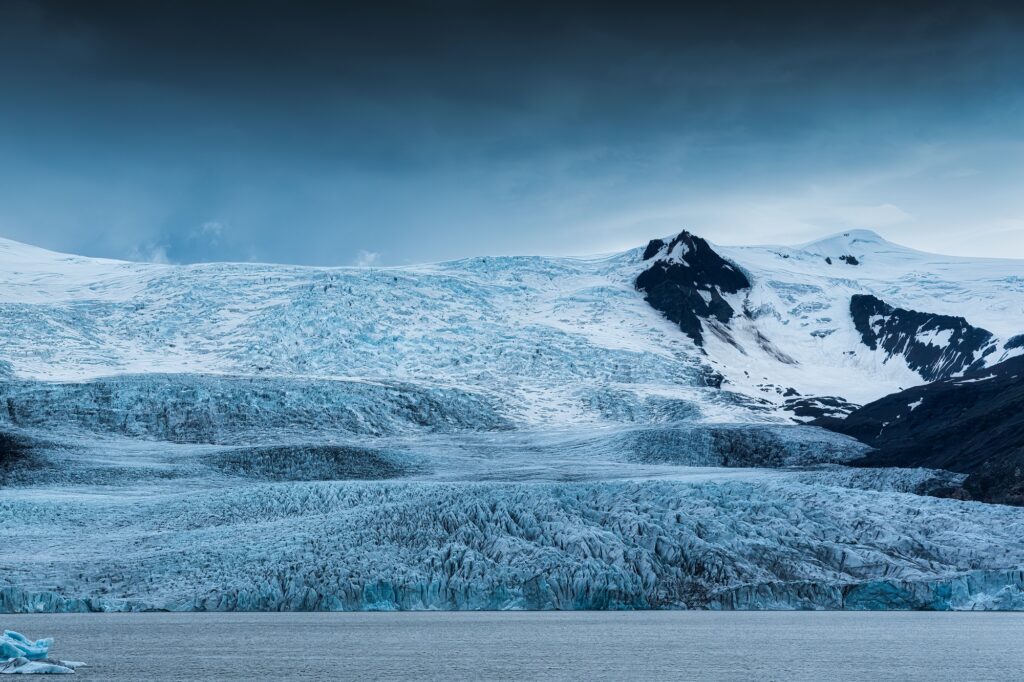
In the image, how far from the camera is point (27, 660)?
87.6 ft

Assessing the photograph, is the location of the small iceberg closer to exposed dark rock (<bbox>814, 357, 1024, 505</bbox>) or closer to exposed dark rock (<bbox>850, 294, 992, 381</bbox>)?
exposed dark rock (<bbox>814, 357, 1024, 505</bbox>)

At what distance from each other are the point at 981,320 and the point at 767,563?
12665 centimetres

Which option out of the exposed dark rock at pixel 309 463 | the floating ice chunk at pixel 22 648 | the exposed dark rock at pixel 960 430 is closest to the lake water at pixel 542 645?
the floating ice chunk at pixel 22 648

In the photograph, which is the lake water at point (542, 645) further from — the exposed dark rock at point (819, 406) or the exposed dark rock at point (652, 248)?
the exposed dark rock at point (652, 248)

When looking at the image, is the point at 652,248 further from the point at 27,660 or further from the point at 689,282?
the point at 27,660

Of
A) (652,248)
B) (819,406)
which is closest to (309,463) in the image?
(819,406)

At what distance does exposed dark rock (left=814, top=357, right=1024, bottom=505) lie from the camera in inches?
2361

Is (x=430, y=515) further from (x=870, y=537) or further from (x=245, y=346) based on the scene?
(x=245, y=346)

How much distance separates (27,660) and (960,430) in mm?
73561

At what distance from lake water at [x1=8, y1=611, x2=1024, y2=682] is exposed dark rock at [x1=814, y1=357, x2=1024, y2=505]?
17.2 m

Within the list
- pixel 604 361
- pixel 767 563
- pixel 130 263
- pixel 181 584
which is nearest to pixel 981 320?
pixel 604 361

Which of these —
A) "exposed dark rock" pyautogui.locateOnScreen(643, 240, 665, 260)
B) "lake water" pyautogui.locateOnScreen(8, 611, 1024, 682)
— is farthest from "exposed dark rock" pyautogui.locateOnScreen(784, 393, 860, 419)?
"lake water" pyautogui.locateOnScreen(8, 611, 1024, 682)

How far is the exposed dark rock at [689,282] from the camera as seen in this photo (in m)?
149

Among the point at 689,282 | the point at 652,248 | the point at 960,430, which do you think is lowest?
the point at 960,430
